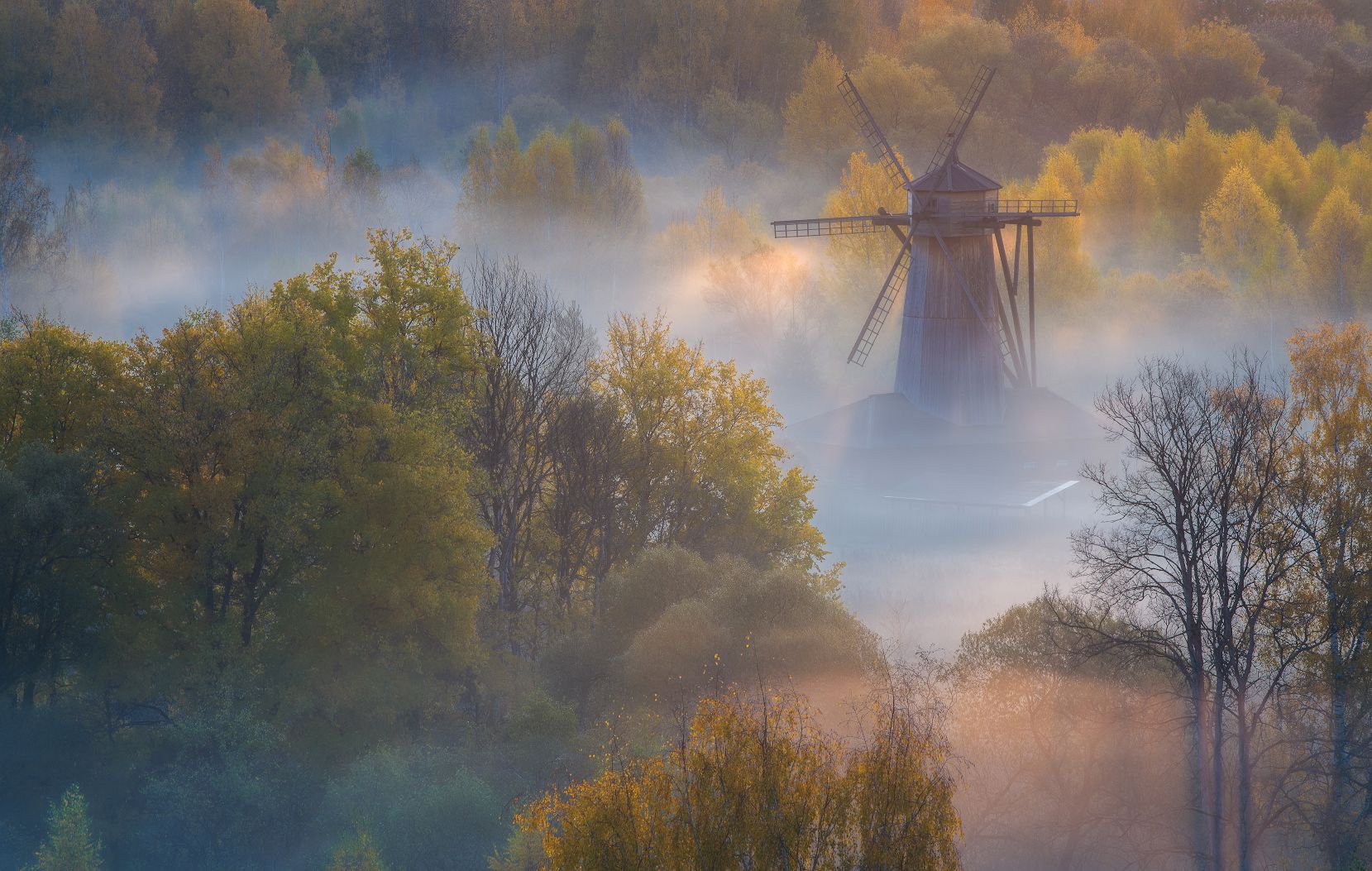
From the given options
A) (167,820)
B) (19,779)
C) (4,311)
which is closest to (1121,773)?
(167,820)

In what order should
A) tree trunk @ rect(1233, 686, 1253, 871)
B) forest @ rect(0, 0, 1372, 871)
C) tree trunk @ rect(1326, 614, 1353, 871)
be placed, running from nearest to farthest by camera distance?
forest @ rect(0, 0, 1372, 871), tree trunk @ rect(1233, 686, 1253, 871), tree trunk @ rect(1326, 614, 1353, 871)

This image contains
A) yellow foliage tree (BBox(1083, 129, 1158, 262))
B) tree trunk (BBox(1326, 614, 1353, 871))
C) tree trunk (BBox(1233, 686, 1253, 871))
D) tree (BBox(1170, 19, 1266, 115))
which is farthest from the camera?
tree (BBox(1170, 19, 1266, 115))

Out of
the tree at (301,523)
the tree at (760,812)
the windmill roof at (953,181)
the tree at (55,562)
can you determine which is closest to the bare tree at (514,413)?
the tree at (301,523)

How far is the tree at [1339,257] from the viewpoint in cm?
6019

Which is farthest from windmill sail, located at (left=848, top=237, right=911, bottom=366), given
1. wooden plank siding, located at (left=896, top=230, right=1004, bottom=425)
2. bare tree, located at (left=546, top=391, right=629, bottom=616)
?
bare tree, located at (left=546, top=391, right=629, bottom=616)

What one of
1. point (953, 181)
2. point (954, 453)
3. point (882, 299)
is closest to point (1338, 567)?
point (953, 181)

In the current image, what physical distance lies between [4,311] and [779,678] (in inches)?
1998

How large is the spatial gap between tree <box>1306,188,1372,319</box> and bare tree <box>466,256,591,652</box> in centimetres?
4397

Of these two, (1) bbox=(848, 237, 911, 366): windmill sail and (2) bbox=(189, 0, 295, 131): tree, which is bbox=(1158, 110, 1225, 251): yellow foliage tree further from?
(2) bbox=(189, 0, 295, 131): tree

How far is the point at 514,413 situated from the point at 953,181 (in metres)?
15.2

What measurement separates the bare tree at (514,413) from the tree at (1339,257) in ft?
144

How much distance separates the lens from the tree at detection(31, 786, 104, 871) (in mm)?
16344

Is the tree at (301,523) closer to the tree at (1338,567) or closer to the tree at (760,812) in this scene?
the tree at (760,812)

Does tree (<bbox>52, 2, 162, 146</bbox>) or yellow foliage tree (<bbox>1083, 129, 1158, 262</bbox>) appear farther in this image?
tree (<bbox>52, 2, 162, 146</bbox>)
